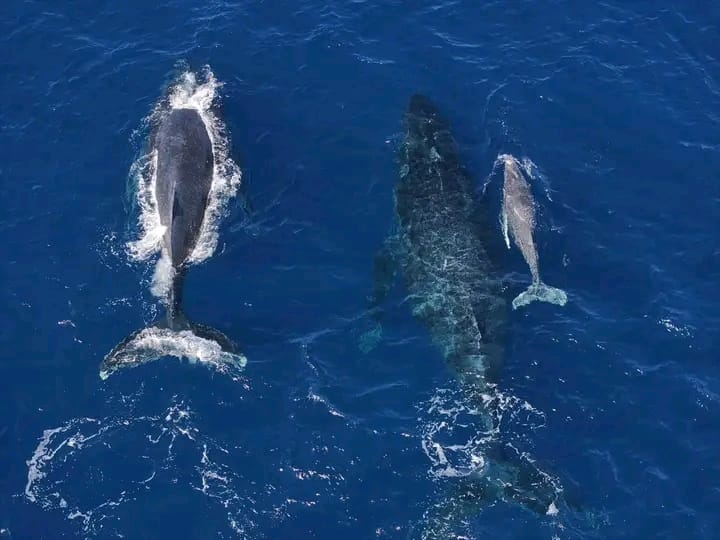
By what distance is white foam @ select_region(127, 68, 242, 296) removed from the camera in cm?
4788

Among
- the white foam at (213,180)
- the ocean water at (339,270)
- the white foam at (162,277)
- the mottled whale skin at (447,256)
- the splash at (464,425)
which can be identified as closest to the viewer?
the ocean water at (339,270)

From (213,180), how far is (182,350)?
1259cm

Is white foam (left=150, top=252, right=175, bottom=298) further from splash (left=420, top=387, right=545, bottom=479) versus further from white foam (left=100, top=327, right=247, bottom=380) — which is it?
splash (left=420, top=387, right=545, bottom=479)

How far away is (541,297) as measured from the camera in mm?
45188

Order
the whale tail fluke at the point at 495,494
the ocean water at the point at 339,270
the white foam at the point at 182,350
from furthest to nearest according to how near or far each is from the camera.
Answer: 1. the white foam at the point at 182,350
2. the ocean water at the point at 339,270
3. the whale tail fluke at the point at 495,494

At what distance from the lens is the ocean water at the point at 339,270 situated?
1547 inches

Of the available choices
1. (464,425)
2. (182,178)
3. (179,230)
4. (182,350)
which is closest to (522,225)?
(464,425)

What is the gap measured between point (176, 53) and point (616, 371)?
3549 centimetres

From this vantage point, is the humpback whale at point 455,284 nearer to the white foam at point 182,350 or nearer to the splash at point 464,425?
the splash at point 464,425

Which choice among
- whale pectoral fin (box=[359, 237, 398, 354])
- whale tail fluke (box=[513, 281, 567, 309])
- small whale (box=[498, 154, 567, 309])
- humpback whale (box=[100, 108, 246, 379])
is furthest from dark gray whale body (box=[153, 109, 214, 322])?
whale tail fluke (box=[513, 281, 567, 309])

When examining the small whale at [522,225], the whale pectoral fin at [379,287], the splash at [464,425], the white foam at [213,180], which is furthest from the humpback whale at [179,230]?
the small whale at [522,225]

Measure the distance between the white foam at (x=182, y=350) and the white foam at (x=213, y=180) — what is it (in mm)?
3282

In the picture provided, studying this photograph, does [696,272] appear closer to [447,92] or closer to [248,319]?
[447,92]

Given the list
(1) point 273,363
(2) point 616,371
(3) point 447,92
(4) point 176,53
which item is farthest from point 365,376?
(4) point 176,53
